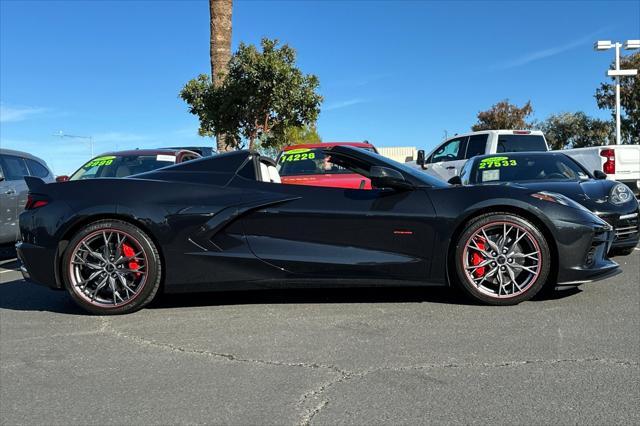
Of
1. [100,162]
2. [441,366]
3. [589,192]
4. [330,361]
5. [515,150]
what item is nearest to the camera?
[441,366]

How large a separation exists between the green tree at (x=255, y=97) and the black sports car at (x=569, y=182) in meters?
8.14

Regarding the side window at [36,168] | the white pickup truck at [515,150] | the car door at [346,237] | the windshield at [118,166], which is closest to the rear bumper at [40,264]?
the car door at [346,237]

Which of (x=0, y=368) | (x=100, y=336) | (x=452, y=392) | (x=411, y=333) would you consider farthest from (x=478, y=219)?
(x=0, y=368)

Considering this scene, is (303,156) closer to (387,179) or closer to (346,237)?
(387,179)

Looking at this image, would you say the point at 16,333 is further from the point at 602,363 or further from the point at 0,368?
the point at 602,363

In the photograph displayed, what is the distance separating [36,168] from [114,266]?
5848 millimetres

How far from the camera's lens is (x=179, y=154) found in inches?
334

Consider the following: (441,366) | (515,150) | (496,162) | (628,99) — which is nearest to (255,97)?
(515,150)

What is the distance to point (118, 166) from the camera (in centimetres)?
785

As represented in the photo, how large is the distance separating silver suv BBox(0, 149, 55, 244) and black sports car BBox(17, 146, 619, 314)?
163 inches

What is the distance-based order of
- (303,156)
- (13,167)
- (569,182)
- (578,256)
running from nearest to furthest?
1. (578,256)
2. (569,182)
3. (303,156)
4. (13,167)

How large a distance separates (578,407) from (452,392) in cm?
58

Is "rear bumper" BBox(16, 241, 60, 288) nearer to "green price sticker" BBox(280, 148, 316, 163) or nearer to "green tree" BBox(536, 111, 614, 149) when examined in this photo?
"green price sticker" BBox(280, 148, 316, 163)

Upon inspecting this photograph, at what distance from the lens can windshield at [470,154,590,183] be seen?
7.18m
